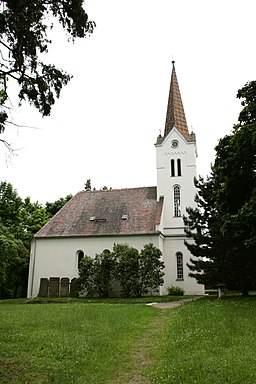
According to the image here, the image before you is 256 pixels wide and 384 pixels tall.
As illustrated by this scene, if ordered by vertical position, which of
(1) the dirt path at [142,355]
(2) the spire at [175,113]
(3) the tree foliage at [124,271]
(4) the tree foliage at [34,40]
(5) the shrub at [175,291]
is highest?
(2) the spire at [175,113]

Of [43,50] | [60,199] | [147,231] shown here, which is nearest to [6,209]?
[60,199]

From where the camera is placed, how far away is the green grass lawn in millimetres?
6461

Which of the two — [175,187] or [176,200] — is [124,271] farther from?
[175,187]

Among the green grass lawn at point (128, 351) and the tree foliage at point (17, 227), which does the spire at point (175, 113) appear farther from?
the green grass lawn at point (128, 351)

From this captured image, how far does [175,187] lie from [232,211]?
14.4 meters

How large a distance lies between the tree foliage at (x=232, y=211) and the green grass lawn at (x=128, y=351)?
5.10 metres

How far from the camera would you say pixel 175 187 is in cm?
3250

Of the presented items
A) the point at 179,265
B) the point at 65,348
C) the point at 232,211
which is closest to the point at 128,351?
the point at 65,348

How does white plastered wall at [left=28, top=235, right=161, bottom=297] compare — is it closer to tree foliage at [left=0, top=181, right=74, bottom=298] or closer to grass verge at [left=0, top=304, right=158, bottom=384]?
tree foliage at [left=0, top=181, right=74, bottom=298]

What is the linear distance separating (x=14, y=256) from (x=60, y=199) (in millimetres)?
18676

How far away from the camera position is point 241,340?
27.9 ft

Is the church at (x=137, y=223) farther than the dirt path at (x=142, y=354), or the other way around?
the church at (x=137, y=223)

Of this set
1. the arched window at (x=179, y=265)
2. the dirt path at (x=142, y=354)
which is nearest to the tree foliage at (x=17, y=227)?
the arched window at (x=179, y=265)

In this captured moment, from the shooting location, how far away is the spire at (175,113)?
34.4m
